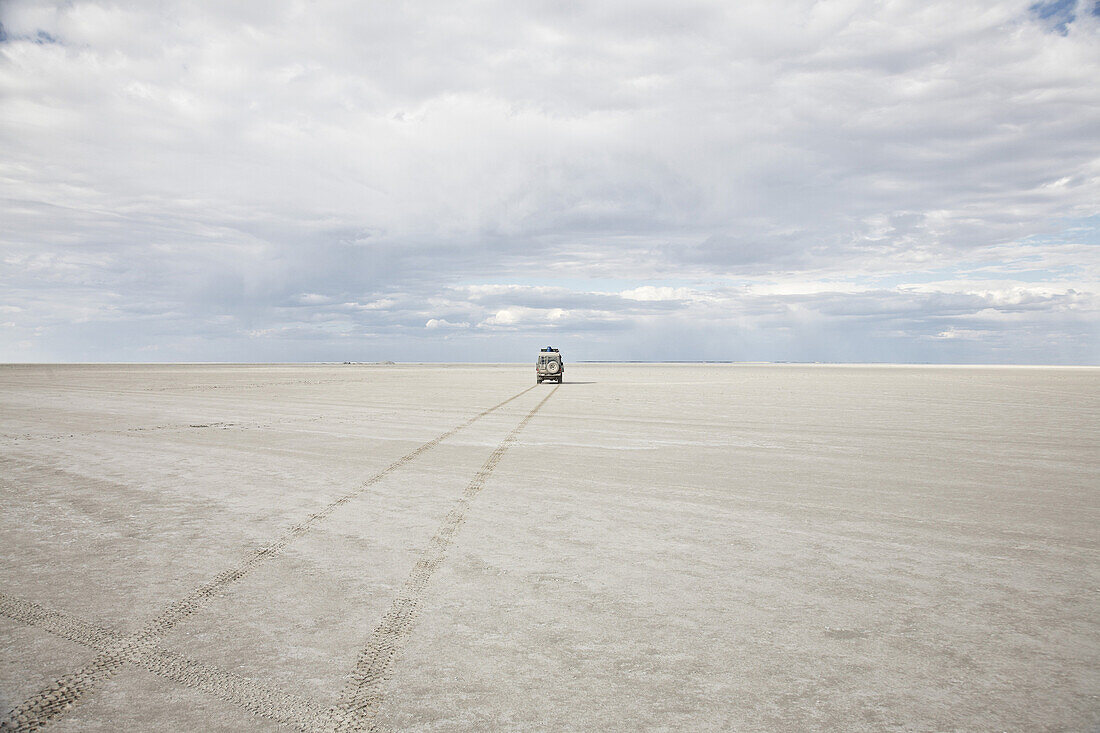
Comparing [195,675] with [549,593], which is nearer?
[195,675]

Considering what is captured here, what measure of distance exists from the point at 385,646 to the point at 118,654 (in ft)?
5.48

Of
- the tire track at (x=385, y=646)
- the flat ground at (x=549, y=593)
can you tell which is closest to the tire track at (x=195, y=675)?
the flat ground at (x=549, y=593)

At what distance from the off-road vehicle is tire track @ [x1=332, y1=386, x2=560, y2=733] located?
38.5 meters

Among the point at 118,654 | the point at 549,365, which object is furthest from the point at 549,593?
the point at 549,365

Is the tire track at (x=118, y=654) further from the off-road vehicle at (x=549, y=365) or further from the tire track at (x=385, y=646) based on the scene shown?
the off-road vehicle at (x=549, y=365)

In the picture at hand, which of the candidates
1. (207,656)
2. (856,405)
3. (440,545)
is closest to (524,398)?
(856,405)

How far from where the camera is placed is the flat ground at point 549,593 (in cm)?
358

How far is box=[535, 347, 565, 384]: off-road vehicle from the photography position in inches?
1800

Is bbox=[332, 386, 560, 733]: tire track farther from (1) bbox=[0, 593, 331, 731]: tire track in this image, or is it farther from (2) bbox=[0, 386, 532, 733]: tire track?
(2) bbox=[0, 386, 532, 733]: tire track

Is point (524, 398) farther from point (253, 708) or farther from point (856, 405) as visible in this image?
point (253, 708)

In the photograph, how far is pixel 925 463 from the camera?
1152cm

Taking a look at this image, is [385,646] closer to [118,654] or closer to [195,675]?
[195,675]

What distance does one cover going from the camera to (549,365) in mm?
45969

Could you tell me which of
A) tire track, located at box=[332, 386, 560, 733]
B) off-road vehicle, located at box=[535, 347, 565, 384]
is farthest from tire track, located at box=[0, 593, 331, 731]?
off-road vehicle, located at box=[535, 347, 565, 384]
